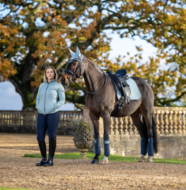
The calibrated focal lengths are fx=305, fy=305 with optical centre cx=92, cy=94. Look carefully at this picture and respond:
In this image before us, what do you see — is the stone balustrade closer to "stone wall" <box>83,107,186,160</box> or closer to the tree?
"stone wall" <box>83,107,186,160</box>

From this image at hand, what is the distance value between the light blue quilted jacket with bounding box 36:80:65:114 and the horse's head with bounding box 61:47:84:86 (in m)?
0.36

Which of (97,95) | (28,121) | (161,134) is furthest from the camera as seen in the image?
(28,121)

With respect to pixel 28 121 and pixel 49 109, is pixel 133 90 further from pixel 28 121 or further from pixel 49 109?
pixel 28 121

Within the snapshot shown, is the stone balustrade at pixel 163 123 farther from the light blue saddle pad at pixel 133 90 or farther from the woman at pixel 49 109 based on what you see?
the woman at pixel 49 109

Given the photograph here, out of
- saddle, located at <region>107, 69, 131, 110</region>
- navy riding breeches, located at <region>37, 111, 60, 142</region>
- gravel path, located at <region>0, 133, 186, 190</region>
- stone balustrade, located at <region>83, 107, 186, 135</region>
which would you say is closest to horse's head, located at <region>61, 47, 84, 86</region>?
navy riding breeches, located at <region>37, 111, 60, 142</region>

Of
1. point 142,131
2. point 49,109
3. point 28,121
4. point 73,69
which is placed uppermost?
point 73,69

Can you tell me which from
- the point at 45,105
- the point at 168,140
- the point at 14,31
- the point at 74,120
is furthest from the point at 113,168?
the point at 74,120

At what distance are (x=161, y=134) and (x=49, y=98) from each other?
7.78 metres

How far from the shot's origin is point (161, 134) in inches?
525

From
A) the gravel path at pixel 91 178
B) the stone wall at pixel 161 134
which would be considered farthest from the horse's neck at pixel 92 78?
the stone wall at pixel 161 134

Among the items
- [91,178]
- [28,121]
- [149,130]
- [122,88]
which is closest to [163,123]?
[149,130]

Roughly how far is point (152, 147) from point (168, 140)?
5.29 m

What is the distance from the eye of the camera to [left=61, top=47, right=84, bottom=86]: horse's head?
22.0ft

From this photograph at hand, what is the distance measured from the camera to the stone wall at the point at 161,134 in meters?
12.4
